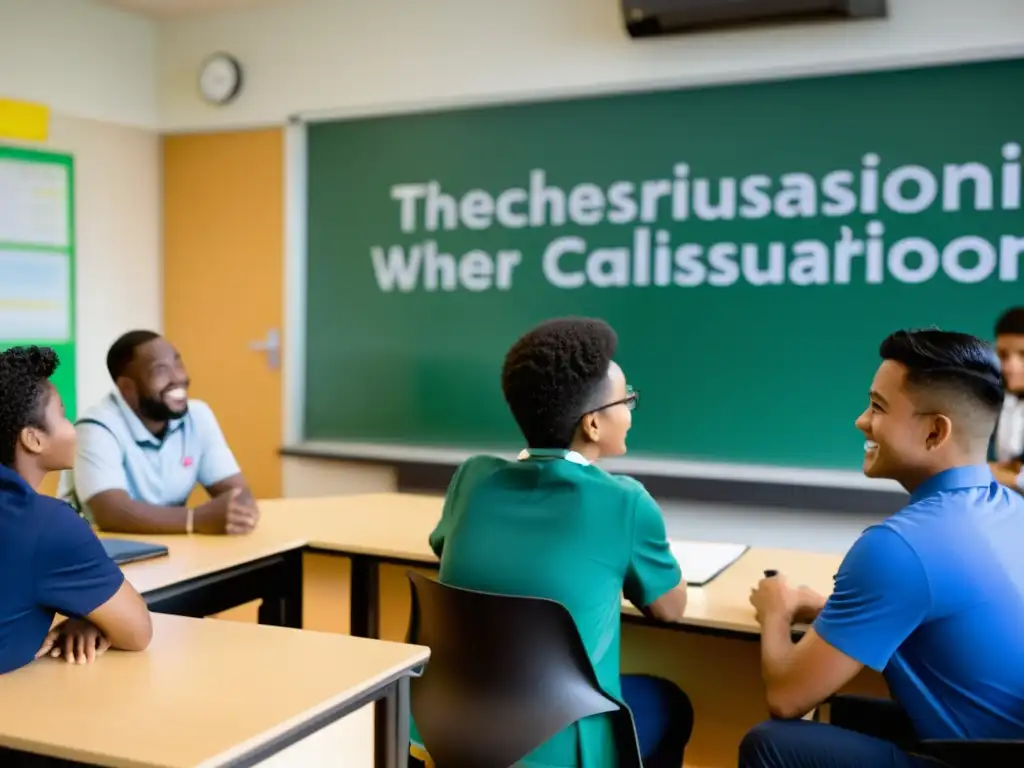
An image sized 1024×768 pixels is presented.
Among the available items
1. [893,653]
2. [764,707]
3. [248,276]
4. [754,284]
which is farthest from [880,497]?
[248,276]

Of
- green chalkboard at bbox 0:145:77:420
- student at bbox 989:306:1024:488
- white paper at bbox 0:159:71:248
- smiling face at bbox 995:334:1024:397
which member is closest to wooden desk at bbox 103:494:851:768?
student at bbox 989:306:1024:488

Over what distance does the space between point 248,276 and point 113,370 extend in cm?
211

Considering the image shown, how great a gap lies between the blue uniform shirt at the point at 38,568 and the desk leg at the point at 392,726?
48 cm

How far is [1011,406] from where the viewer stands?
118 inches

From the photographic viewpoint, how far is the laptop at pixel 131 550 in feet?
7.59

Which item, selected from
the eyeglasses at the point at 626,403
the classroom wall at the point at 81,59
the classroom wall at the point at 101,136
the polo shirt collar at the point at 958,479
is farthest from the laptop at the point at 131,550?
the classroom wall at the point at 81,59

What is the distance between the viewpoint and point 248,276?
482cm

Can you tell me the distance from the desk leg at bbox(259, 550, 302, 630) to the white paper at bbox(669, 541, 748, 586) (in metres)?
0.98

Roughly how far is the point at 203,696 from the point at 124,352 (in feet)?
4.93

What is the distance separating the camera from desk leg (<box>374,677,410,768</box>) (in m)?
1.69

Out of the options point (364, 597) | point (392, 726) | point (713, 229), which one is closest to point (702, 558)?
point (364, 597)

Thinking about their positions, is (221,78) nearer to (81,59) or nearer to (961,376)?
(81,59)

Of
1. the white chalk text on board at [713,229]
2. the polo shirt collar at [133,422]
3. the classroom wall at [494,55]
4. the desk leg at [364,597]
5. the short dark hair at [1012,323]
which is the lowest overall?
the desk leg at [364,597]

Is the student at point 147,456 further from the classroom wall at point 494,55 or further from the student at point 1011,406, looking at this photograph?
the student at point 1011,406
